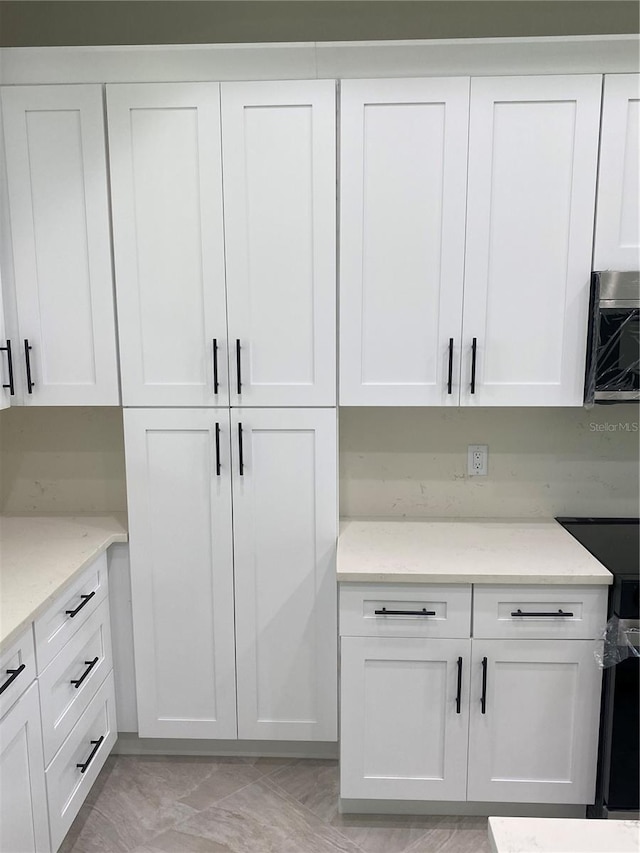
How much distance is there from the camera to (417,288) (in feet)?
7.24

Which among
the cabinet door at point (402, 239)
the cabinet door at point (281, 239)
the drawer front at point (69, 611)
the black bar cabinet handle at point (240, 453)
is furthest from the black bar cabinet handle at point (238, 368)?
the drawer front at point (69, 611)

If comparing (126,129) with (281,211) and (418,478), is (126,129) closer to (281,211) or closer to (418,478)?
(281,211)

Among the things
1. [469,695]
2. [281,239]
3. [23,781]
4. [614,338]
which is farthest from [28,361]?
[614,338]

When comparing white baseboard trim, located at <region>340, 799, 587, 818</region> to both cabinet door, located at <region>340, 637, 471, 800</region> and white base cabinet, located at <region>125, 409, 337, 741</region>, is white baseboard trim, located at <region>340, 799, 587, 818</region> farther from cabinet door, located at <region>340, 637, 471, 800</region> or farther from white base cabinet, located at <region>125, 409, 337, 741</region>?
white base cabinet, located at <region>125, 409, 337, 741</region>

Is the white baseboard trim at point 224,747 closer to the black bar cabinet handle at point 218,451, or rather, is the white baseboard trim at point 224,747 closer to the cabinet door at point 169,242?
the black bar cabinet handle at point 218,451

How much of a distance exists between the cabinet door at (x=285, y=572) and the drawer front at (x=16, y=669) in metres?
0.74

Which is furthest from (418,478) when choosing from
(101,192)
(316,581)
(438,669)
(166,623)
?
(101,192)

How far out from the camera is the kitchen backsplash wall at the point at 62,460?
267 cm

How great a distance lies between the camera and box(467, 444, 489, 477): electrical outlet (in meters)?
2.61

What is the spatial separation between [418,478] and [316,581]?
22.8 inches

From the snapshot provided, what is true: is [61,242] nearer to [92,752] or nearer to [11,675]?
[11,675]

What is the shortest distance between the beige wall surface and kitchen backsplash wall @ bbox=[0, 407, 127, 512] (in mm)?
1361

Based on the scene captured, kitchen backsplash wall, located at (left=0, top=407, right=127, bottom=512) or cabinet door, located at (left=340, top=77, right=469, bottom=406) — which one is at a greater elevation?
cabinet door, located at (left=340, top=77, right=469, bottom=406)

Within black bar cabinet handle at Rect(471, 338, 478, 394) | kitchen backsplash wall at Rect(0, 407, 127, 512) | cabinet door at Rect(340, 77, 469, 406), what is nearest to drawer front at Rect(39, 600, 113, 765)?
kitchen backsplash wall at Rect(0, 407, 127, 512)
